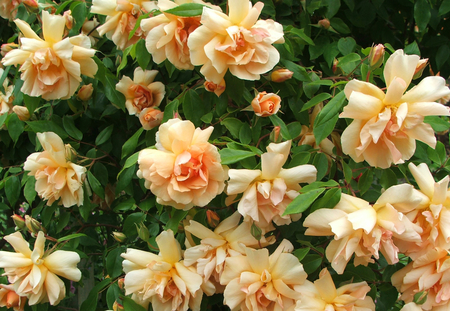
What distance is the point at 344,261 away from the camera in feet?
2.72

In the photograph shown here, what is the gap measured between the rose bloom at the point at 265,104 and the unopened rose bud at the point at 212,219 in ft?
0.91

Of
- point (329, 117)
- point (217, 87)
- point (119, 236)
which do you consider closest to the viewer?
point (329, 117)

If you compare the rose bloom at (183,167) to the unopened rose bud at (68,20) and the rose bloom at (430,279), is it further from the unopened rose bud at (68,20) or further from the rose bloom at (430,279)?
the unopened rose bud at (68,20)

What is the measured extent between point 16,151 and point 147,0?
848 mm

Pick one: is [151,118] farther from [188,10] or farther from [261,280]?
[261,280]

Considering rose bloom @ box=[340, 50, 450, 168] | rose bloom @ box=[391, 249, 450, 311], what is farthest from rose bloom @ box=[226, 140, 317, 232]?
rose bloom @ box=[391, 249, 450, 311]

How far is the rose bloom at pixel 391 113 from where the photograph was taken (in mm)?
788

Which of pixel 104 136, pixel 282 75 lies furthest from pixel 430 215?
pixel 104 136

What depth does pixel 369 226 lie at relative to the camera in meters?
0.77

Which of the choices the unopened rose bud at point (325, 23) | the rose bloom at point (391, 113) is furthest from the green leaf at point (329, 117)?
the unopened rose bud at point (325, 23)

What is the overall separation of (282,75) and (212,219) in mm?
425

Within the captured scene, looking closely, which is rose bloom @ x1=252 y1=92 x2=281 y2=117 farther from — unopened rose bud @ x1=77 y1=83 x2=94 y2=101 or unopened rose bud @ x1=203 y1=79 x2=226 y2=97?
unopened rose bud @ x1=77 y1=83 x2=94 y2=101

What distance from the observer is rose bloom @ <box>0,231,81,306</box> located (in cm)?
105

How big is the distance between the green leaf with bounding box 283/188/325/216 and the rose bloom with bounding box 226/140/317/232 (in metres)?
0.03
